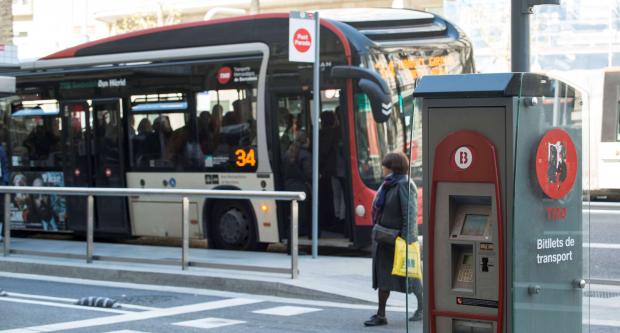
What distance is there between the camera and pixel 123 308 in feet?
37.0

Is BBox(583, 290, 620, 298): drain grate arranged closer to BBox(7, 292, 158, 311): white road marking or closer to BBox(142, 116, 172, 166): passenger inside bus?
BBox(7, 292, 158, 311): white road marking

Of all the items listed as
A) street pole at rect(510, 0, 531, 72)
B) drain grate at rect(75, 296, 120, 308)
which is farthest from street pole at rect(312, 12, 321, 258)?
street pole at rect(510, 0, 531, 72)

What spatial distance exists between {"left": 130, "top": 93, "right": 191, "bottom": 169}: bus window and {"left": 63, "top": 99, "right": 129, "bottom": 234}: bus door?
0.36 m

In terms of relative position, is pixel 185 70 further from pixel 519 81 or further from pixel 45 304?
pixel 519 81

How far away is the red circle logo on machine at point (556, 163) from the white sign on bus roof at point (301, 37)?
24.9ft

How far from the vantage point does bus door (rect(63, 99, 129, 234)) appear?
17406 millimetres

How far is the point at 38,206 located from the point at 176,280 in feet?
14.5

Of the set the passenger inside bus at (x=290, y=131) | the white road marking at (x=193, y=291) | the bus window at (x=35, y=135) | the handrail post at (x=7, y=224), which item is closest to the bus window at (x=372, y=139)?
the passenger inside bus at (x=290, y=131)

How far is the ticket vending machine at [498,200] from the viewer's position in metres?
6.04

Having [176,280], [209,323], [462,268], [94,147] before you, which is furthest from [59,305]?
[94,147]

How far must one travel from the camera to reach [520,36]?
25.6 ft

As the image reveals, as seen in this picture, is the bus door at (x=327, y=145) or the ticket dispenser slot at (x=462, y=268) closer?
the ticket dispenser slot at (x=462, y=268)

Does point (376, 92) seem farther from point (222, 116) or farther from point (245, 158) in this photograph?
point (222, 116)

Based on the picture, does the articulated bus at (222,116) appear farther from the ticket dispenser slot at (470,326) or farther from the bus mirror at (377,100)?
the ticket dispenser slot at (470,326)
